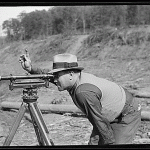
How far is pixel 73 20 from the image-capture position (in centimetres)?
2770

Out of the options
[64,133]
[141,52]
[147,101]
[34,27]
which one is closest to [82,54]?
[141,52]

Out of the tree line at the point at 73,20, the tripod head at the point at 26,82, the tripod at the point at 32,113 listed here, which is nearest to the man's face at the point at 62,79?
the tripod head at the point at 26,82

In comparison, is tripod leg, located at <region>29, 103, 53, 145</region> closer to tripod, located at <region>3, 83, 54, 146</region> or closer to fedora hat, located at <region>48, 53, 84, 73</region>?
tripod, located at <region>3, 83, 54, 146</region>

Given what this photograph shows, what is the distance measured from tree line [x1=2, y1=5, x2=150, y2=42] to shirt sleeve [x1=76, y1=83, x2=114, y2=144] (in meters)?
19.3

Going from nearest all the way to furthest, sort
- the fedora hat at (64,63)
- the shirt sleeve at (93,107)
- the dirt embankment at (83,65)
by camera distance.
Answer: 1. the shirt sleeve at (93,107)
2. the fedora hat at (64,63)
3. the dirt embankment at (83,65)

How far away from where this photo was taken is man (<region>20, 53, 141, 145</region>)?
2389 mm

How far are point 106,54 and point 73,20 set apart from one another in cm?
917

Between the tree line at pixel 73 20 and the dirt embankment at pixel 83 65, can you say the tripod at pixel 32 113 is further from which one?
the tree line at pixel 73 20

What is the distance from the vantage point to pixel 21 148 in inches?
69.1

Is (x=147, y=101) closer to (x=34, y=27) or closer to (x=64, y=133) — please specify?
(x=64, y=133)

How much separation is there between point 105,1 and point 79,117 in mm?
4634

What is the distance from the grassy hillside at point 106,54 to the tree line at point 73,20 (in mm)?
1462

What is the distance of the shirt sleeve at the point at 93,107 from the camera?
2359 millimetres

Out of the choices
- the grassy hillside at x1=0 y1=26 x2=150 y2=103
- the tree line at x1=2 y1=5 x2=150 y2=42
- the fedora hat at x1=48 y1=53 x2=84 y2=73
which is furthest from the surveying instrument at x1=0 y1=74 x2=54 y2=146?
the tree line at x1=2 y1=5 x2=150 y2=42
